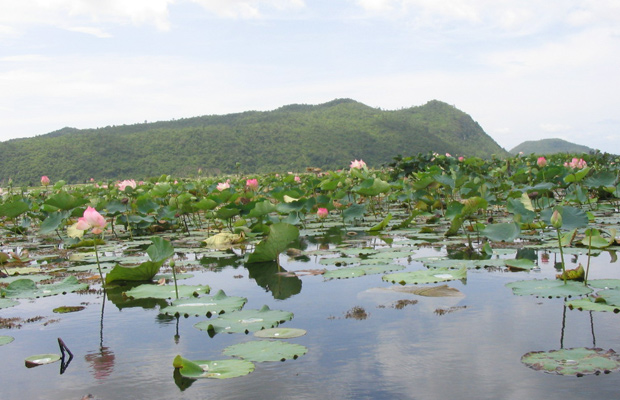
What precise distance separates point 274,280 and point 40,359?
4.71 feet

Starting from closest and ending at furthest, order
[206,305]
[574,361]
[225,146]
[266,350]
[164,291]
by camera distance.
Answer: [574,361]
[266,350]
[206,305]
[164,291]
[225,146]

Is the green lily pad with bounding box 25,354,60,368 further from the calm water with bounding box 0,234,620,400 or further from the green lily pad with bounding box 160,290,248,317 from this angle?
the green lily pad with bounding box 160,290,248,317

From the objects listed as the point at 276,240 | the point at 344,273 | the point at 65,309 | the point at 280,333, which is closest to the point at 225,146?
the point at 276,240

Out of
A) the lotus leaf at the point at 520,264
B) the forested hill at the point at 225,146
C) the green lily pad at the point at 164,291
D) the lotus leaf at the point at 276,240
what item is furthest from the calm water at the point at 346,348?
the forested hill at the point at 225,146

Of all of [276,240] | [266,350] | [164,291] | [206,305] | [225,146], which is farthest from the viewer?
[225,146]

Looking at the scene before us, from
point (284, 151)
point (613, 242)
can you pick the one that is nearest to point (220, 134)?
point (284, 151)

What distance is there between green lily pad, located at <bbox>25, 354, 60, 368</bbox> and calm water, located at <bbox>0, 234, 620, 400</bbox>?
2cm

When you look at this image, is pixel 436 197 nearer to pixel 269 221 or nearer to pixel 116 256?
pixel 269 221

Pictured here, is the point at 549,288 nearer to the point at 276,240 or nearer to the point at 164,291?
the point at 276,240

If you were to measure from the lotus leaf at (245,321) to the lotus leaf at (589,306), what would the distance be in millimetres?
1098

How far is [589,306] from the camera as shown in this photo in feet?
6.85

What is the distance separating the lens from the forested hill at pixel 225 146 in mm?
44969

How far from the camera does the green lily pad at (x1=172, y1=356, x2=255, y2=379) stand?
5.14 feet

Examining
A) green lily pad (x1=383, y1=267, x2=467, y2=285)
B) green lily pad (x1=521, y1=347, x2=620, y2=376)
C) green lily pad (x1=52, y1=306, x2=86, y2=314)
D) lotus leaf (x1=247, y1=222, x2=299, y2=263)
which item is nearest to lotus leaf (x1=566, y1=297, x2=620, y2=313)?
green lily pad (x1=521, y1=347, x2=620, y2=376)
